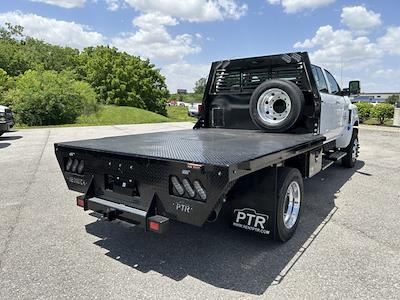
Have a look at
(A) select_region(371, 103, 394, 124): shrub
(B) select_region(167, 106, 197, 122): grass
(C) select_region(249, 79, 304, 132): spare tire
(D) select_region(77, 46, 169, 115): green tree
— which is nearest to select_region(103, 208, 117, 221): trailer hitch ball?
(C) select_region(249, 79, 304, 132): spare tire

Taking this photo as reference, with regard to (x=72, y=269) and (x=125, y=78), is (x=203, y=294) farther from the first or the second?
(x=125, y=78)

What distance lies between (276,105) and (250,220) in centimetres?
241

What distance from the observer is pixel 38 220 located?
442 centimetres

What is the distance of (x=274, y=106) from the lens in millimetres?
5359

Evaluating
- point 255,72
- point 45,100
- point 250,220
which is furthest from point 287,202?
point 45,100

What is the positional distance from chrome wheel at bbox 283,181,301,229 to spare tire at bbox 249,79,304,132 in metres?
1.43

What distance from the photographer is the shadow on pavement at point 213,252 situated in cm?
305

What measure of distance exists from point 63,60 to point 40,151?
45341 millimetres

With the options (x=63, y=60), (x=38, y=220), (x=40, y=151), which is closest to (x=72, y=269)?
(x=38, y=220)

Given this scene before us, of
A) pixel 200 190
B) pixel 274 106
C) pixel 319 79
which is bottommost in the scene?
pixel 200 190

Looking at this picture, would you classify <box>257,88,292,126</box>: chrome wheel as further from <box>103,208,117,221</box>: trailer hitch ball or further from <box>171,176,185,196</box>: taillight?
<box>103,208,117,221</box>: trailer hitch ball

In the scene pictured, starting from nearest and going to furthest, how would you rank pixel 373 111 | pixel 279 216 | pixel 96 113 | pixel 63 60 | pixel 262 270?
pixel 262 270
pixel 279 216
pixel 373 111
pixel 96 113
pixel 63 60

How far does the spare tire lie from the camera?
16.4 ft

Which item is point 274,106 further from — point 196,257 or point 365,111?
point 365,111
